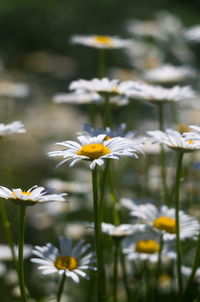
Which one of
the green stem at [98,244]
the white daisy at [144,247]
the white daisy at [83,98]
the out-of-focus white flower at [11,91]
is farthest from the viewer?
the out-of-focus white flower at [11,91]

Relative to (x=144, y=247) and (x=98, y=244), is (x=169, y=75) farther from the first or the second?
(x=98, y=244)

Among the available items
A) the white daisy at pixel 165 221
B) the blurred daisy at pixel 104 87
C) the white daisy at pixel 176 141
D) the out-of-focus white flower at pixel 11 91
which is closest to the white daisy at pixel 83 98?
the blurred daisy at pixel 104 87

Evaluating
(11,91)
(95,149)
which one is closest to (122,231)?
(95,149)

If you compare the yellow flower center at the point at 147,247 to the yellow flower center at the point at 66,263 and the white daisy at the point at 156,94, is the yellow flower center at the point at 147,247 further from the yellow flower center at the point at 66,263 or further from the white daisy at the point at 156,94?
the white daisy at the point at 156,94

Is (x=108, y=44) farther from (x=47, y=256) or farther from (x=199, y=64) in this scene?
(x=199, y=64)

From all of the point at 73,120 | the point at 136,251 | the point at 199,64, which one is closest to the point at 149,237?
the point at 136,251
